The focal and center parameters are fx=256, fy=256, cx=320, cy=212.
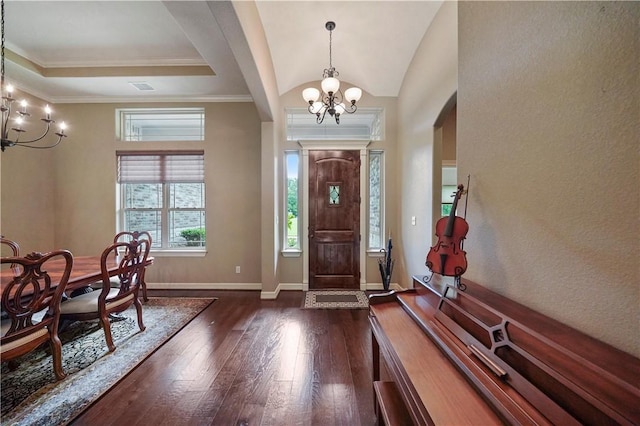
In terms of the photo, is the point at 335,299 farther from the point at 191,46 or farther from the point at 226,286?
the point at 191,46

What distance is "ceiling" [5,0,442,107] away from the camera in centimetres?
269

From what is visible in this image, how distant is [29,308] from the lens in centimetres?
A: 181

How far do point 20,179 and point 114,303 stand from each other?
3246 mm

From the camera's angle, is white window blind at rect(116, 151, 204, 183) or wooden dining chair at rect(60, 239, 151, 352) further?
white window blind at rect(116, 151, 204, 183)

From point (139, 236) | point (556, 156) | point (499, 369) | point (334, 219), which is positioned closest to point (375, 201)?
point (334, 219)

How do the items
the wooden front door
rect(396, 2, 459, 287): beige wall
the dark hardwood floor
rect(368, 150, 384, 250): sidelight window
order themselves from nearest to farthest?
Answer: the dark hardwood floor, rect(396, 2, 459, 287): beige wall, the wooden front door, rect(368, 150, 384, 250): sidelight window

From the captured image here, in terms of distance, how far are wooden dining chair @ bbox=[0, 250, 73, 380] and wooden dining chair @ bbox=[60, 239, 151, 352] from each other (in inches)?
12.8

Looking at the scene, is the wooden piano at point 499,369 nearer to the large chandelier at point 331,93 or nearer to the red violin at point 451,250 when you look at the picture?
the red violin at point 451,250

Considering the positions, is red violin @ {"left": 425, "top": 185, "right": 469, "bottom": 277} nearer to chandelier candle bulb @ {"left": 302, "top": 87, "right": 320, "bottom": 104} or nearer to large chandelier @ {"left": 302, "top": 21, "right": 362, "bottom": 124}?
large chandelier @ {"left": 302, "top": 21, "right": 362, "bottom": 124}

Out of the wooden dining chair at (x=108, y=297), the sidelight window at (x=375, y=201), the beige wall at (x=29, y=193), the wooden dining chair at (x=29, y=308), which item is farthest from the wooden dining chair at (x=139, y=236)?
the sidelight window at (x=375, y=201)

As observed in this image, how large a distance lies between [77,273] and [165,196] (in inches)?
84.5

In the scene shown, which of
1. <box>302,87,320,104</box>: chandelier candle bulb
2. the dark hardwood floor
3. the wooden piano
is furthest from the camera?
<box>302,87,320,104</box>: chandelier candle bulb

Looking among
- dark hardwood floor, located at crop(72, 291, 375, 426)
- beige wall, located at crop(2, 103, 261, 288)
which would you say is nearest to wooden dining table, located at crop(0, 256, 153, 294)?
dark hardwood floor, located at crop(72, 291, 375, 426)

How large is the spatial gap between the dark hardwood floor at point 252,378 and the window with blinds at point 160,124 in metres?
3.10
